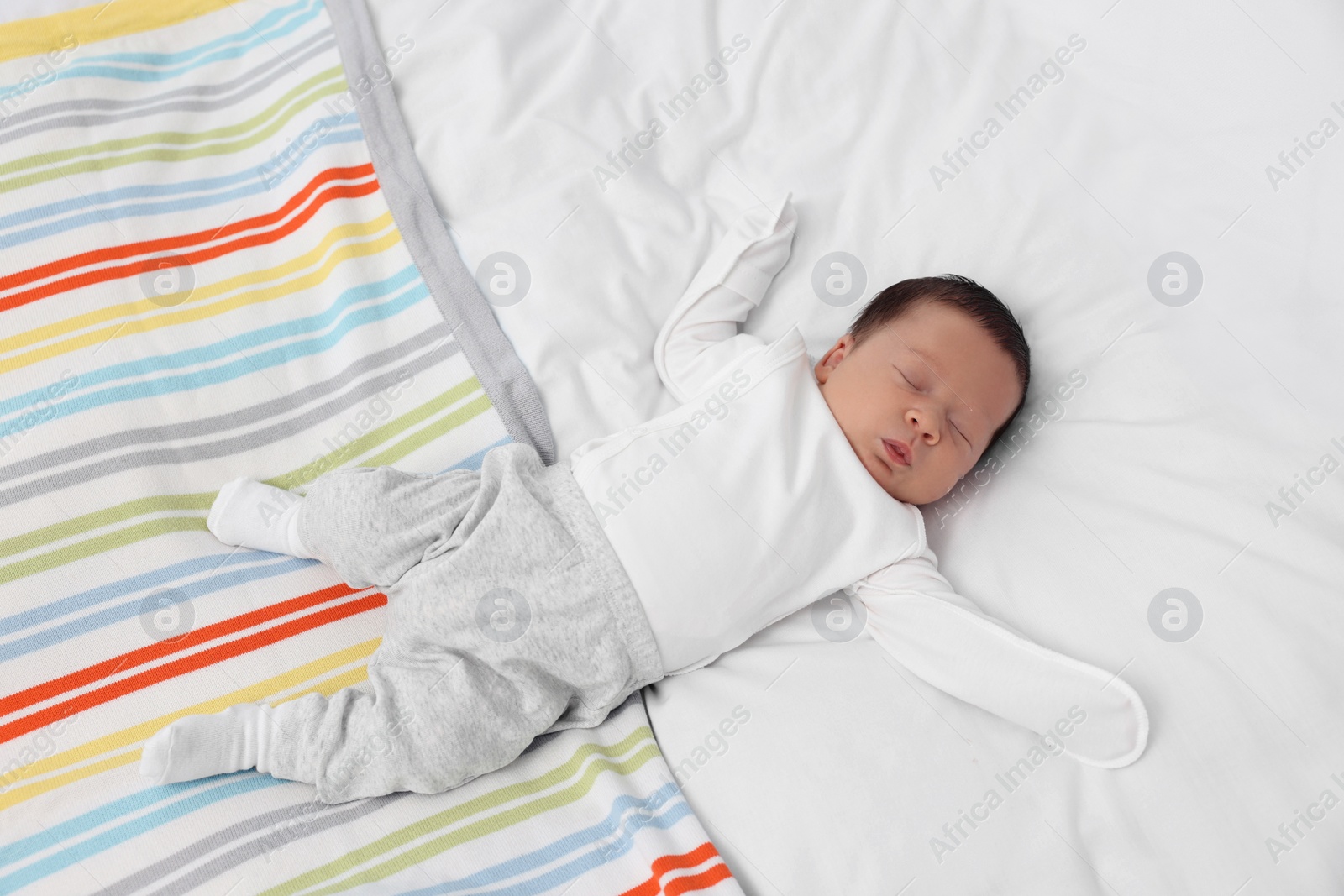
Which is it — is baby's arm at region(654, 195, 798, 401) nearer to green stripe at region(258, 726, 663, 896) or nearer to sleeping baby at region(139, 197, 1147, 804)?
sleeping baby at region(139, 197, 1147, 804)

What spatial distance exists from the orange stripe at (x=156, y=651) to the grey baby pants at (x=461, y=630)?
8 centimetres

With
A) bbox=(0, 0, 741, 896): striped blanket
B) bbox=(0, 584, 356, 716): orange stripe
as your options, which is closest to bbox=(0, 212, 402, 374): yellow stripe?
bbox=(0, 0, 741, 896): striped blanket

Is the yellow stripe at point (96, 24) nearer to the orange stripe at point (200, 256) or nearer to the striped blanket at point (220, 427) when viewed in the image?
the striped blanket at point (220, 427)

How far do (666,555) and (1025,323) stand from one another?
70cm

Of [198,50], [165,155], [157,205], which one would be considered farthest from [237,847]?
[198,50]

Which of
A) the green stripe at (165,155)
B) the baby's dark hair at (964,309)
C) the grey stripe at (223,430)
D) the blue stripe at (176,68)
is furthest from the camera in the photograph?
the blue stripe at (176,68)

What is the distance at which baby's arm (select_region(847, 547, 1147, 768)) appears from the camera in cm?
120

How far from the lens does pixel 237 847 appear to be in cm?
114

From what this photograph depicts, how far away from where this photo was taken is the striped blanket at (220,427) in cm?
117

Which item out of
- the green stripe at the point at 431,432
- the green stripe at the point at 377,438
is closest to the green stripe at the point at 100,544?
the green stripe at the point at 377,438

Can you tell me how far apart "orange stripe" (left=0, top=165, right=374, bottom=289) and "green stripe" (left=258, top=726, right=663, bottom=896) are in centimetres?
101

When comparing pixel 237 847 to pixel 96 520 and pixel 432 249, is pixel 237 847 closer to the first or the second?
pixel 96 520

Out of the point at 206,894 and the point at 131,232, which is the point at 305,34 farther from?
the point at 206,894

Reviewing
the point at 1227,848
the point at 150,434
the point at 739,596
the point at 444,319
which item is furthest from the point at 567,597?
the point at 1227,848
